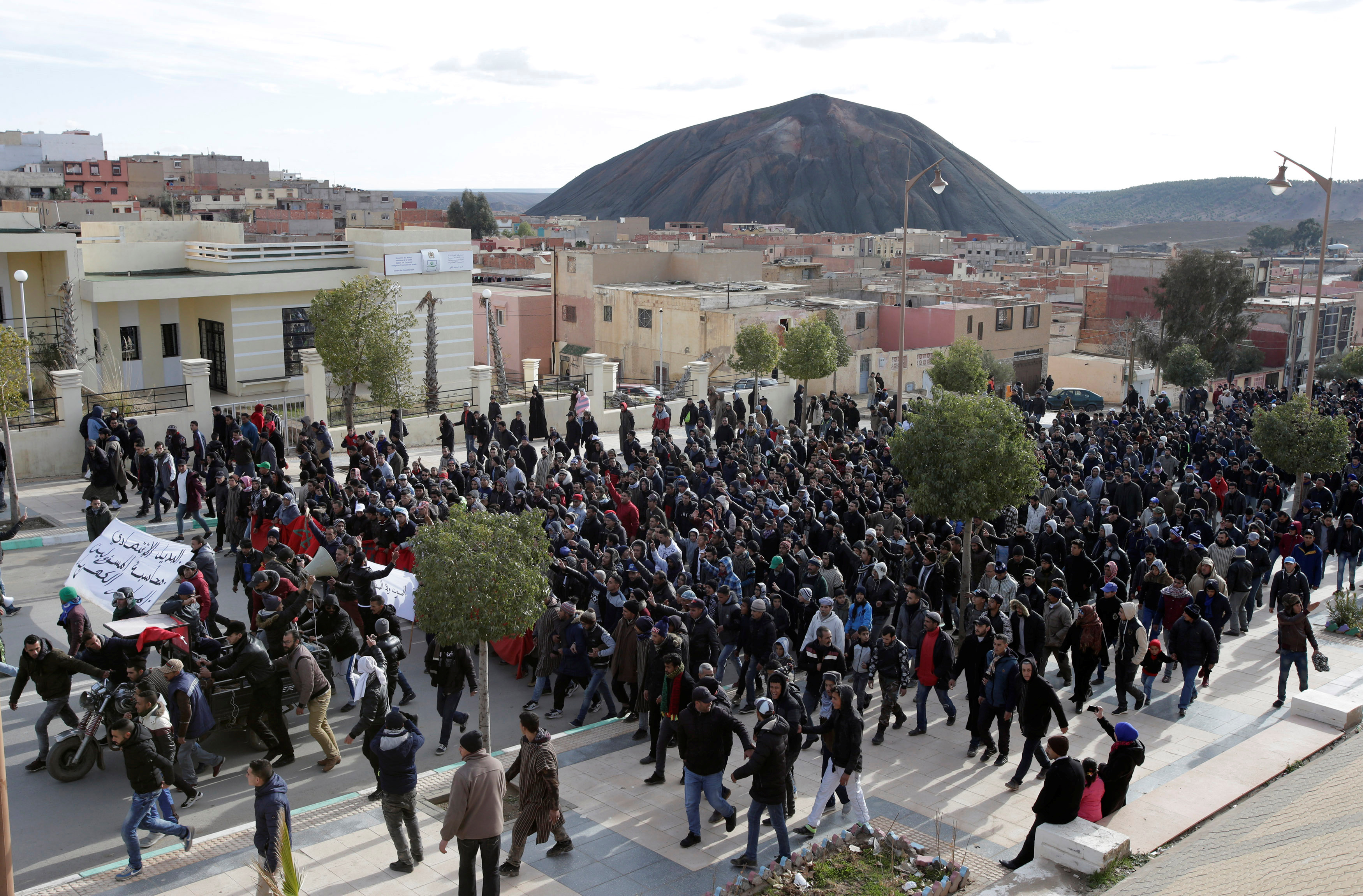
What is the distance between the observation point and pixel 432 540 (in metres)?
8.91

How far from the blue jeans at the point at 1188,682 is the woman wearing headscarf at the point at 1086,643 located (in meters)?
0.84

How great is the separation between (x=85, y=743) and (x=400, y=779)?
3.44m

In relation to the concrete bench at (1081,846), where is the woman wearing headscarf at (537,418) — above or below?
above

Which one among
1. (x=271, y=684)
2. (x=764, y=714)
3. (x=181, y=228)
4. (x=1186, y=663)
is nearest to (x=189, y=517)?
(x=271, y=684)

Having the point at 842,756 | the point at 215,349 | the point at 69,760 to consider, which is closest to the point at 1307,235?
the point at 215,349

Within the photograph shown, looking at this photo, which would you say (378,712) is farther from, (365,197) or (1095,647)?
(365,197)

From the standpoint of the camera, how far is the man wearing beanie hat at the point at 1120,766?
26.9ft

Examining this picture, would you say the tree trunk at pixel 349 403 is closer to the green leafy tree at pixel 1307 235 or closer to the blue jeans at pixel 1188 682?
the blue jeans at pixel 1188 682

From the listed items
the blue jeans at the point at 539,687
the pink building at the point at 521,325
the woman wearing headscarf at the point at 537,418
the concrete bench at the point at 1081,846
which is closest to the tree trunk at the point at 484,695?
the blue jeans at the point at 539,687

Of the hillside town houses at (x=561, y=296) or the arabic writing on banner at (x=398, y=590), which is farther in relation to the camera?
the hillside town houses at (x=561, y=296)

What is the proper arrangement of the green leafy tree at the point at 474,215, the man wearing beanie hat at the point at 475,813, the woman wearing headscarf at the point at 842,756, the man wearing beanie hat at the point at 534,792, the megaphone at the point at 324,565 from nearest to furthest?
the man wearing beanie hat at the point at 475,813, the man wearing beanie hat at the point at 534,792, the woman wearing headscarf at the point at 842,756, the megaphone at the point at 324,565, the green leafy tree at the point at 474,215

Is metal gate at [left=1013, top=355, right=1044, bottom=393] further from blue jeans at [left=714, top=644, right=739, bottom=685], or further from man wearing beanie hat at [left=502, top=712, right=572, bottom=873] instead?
man wearing beanie hat at [left=502, top=712, right=572, bottom=873]

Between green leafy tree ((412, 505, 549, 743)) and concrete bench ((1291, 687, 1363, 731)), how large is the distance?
302 inches

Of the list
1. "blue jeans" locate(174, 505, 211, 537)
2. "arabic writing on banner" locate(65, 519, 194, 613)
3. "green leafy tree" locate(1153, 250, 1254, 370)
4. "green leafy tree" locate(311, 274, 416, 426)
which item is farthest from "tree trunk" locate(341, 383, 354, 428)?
"green leafy tree" locate(1153, 250, 1254, 370)
